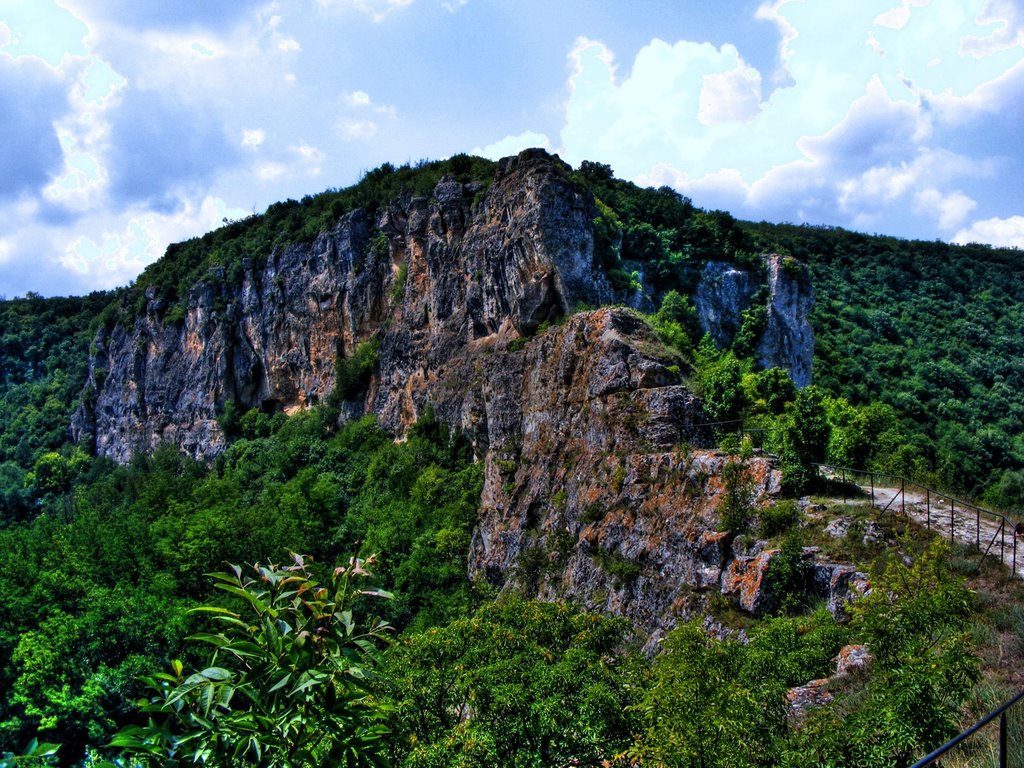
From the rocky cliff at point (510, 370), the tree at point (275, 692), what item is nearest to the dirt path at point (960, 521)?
the rocky cliff at point (510, 370)

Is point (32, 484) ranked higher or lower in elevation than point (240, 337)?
lower

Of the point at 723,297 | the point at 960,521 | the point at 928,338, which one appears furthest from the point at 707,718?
the point at 928,338

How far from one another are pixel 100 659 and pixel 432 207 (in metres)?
37.7

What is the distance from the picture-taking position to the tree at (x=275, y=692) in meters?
3.72

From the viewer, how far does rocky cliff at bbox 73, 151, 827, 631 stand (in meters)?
24.0

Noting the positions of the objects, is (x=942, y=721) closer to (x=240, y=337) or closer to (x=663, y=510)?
(x=663, y=510)

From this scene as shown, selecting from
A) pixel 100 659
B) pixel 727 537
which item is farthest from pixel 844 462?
pixel 100 659

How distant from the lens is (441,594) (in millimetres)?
35438

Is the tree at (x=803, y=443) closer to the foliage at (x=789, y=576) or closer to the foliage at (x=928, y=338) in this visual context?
the foliage at (x=789, y=576)

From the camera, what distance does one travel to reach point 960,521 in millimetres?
16719

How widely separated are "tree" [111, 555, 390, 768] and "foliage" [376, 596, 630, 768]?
15.3ft

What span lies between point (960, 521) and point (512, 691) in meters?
12.5

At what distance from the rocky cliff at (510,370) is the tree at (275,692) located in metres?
16.4

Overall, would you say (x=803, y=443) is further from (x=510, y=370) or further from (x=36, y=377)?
(x=36, y=377)
